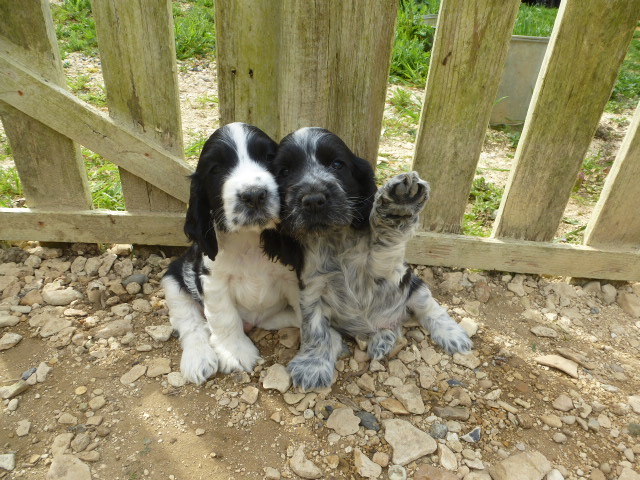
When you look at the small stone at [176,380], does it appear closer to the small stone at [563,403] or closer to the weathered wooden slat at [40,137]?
the weathered wooden slat at [40,137]

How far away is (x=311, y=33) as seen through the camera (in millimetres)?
2682

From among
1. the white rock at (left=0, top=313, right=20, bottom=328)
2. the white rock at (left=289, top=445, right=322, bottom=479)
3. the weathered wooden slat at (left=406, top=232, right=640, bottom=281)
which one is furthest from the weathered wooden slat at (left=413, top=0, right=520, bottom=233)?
the white rock at (left=0, top=313, right=20, bottom=328)

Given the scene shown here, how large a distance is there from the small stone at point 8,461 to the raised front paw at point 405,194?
6.72 feet

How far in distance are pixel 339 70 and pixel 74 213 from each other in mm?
2088

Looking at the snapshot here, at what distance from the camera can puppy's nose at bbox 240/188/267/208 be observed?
87.7 inches

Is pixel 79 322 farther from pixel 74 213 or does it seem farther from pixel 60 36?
pixel 60 36

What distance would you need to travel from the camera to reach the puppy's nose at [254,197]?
7.31 feet

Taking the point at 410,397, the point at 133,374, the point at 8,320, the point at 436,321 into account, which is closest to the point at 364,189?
the point at 436,321

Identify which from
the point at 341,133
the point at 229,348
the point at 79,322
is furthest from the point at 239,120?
the point at 79,322

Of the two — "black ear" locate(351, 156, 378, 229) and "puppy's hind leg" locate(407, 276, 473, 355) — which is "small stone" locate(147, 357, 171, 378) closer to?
"black ear" locate(351, 156, 378, 229)

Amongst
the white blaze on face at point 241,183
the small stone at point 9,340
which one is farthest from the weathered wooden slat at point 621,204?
the small stone at point 9,340

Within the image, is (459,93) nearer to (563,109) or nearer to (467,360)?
(563,109)

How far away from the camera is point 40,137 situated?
10.3ft

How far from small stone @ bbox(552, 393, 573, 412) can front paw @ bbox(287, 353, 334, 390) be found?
118cm
